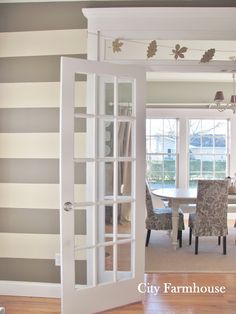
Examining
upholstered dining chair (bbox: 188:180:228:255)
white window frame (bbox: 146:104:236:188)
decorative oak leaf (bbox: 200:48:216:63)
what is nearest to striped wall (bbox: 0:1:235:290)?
decorative oak leaf (bbox: 200:48:216:63)

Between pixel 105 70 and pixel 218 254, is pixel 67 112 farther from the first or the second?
pixel 218 254

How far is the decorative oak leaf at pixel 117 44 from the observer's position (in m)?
3.38

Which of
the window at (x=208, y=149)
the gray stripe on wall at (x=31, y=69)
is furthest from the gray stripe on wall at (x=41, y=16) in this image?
the window at (x=208, y=149)

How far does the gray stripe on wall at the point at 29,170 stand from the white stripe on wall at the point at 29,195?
0.16 ft

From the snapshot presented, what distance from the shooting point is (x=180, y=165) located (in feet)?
24.0

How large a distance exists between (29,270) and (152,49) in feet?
7.86

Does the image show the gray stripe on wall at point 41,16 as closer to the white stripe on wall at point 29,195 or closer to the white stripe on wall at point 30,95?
the white stripe on wall at point 30,95

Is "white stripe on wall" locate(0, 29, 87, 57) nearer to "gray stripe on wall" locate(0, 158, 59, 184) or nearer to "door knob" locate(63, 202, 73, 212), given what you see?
"gray stripe on wall" locate(0, 158, 59, 184)

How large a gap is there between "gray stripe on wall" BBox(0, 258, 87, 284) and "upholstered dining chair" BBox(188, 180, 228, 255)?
214 centimetres

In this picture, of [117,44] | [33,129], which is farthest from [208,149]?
[33,129]

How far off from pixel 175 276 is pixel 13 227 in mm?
1856

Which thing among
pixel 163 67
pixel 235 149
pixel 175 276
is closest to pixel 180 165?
pixel 235 149

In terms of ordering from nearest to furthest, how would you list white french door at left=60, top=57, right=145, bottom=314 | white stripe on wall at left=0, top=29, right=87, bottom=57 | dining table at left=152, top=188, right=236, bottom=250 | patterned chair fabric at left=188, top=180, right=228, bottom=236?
white french door at left=60, top=57, right=145, bottom=314 < white stripe on wall at left=0, top=29, right=87, bottom=57 < patterned chair fabric at left=188, top=180, right=228, bottom=236 < dining table at left=152, top=188, right=236, bottom=250

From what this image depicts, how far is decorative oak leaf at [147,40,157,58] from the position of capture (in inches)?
132
